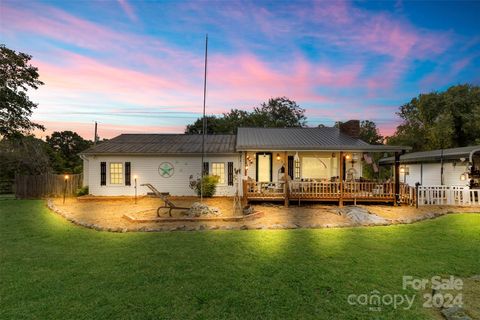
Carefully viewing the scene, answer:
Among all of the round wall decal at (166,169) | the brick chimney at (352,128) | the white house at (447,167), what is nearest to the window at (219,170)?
the round wall decal at (166,169)

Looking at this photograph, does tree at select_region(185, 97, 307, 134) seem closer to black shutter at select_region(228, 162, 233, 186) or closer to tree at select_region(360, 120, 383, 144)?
tree at select_region(360, 120, 383, 144)

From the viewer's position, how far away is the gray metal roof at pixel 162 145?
1633 centimetres

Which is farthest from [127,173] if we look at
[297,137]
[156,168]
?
[297,137]

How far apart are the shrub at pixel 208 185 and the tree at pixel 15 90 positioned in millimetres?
13740

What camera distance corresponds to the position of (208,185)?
15805mm

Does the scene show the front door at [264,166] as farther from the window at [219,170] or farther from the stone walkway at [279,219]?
the stone walkway at [279,219]

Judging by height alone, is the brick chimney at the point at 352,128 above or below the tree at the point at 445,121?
below

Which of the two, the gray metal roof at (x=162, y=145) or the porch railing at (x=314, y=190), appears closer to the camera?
the porch railing at (x=314, y=190)

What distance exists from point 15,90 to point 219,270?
70.0 feet

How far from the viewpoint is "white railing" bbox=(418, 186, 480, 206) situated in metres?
12.6

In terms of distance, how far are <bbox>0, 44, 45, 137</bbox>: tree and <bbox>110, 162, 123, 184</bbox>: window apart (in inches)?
339

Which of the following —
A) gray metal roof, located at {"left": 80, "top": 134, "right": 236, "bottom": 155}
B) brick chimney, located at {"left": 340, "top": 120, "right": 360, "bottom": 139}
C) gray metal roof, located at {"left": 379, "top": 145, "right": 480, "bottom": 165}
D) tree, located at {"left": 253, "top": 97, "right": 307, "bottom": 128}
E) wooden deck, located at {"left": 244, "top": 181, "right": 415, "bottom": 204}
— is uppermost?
tree, located at {"left": 253, "top": 97, "right": 307, "bottom": 128}

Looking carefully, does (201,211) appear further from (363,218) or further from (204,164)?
(204,164)

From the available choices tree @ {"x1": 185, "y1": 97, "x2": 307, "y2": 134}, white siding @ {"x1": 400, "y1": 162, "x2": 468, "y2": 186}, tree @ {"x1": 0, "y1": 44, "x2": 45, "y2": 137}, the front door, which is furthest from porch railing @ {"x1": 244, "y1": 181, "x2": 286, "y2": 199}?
tree @ {"x1": 185, "y1": 97, "x2": 307, "y2": 134}
